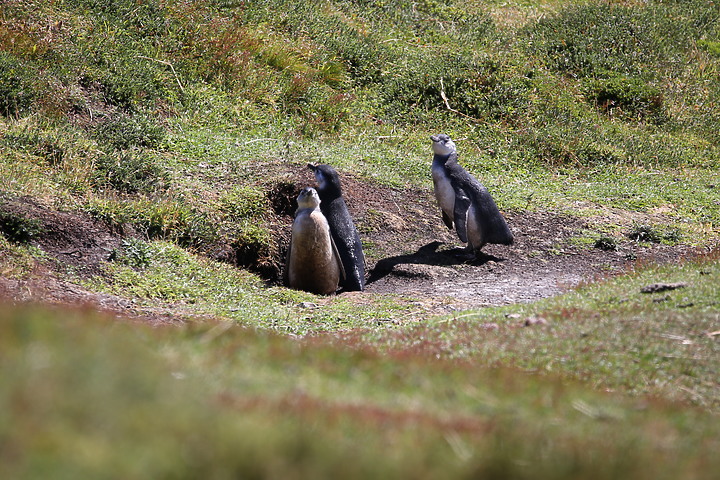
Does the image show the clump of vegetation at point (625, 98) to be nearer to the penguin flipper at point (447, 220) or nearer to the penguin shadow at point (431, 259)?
the penguin flipper at point (447, 220)

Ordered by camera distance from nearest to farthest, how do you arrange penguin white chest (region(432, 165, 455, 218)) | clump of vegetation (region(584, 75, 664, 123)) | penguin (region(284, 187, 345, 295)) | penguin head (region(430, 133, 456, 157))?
penguin (region(284, 187, 345, 295)), penguin white chest (region(432, 165, 455, 218)), penguin head (region(430, 133, 456, 157)), clump of vegetation (region(584, 75, 664, 123))

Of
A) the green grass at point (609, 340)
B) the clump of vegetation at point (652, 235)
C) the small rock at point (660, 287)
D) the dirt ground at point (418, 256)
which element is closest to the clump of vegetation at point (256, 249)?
the dirt ground at point (418, 256)

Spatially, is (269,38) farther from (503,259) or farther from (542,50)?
(503,259)

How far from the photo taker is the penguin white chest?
1216cm

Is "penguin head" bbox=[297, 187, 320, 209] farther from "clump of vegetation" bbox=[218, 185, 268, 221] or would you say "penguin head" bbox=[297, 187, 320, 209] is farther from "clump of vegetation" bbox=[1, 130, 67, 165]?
"clump of vegetation" bbox=[1, 130, 67, 165]

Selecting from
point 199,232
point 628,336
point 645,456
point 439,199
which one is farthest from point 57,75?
point 645,456

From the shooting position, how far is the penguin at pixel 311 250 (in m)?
10.5

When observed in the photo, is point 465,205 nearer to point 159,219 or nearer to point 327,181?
point 327,181

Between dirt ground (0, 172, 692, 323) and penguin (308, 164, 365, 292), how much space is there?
28 cm

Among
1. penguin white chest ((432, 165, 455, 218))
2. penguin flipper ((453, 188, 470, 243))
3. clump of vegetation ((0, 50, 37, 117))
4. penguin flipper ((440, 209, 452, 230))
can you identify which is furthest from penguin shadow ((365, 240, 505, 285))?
clump of vegetation ((0, 50, 37, 117))

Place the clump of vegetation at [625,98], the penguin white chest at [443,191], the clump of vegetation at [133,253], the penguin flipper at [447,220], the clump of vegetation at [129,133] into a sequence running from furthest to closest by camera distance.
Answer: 1. the clump of vegetation at [625,98]
2. the penguin flipper at [447,220]
3. the penguin white chest at [443,191]
4. the clump of vegetation at [129,133]
5. the clump of vegetation at [133,253]

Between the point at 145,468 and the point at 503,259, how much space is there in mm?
9435

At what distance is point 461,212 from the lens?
Result: 1181 cm

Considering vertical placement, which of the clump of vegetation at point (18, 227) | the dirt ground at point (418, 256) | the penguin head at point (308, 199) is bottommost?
the dirt ground at point (418, 256)
